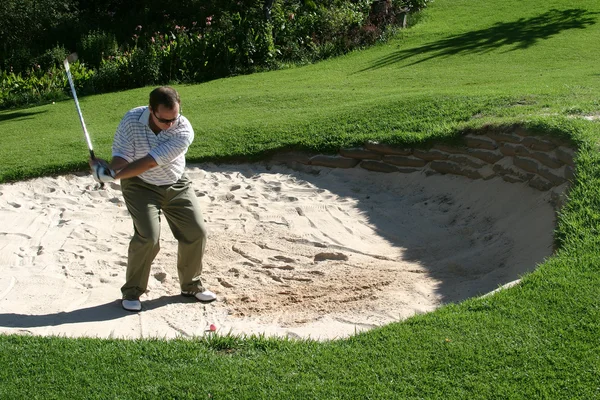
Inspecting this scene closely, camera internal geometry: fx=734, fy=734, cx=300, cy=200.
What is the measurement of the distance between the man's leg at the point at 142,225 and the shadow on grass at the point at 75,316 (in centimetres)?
26

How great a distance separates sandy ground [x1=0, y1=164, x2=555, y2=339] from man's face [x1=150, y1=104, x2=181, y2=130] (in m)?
1.58

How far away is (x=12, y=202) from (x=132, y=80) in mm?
9528

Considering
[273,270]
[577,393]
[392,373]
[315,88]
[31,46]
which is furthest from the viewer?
[31,46]

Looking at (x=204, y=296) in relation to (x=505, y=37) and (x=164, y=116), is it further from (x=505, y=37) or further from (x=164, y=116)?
(x=505, y=37)

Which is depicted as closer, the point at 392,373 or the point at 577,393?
the point at 577,393

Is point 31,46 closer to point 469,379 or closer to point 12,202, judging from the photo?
point 12,202

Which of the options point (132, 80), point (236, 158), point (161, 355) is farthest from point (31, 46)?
point (161, 355)

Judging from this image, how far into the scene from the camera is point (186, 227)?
616 cm

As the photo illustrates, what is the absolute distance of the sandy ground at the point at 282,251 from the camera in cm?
609

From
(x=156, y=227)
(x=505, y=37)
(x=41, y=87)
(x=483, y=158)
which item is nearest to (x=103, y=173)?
(x=156, y=227)

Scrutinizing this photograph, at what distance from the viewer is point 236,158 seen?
1007cm

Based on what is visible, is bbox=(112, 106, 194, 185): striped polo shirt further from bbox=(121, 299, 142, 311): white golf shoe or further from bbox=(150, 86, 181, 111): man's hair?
bbox=(121, 299, 142, 311): white golf shoe

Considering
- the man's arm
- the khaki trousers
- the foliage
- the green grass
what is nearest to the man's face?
the man's arm

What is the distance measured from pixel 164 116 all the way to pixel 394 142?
171 inches
